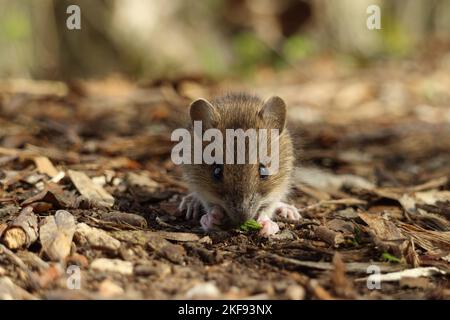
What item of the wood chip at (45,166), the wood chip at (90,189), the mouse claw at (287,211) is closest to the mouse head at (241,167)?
the mouse claw at (287,211)

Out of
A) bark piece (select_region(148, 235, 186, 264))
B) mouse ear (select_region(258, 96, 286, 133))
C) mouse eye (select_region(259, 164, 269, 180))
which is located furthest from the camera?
mouse ear (select_region(258, 96, 286, 133))

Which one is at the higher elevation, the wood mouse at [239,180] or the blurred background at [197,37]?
the blurred background at [197,37]

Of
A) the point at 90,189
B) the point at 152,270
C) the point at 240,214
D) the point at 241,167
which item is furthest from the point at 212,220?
the point at 90,189

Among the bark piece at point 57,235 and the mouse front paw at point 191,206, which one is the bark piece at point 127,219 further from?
the mouse front paw at point 191,206

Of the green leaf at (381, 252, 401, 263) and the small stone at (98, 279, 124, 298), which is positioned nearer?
the small stone at (98, 279, 124, 298)

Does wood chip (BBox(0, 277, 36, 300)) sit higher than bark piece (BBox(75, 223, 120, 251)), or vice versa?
bark piece (BBox(75, 223, 120, 251))

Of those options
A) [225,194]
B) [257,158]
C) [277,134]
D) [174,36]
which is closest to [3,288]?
[225,194]

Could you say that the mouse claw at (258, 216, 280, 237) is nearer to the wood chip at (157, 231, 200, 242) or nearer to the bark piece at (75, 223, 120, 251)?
the wood chip at (157, 231, 200, 242)

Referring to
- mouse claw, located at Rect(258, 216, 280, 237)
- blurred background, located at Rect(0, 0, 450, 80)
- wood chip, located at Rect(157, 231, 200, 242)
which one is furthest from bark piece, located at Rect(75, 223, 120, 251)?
blurred background, located at Rect(0, 0, 450, 80)
